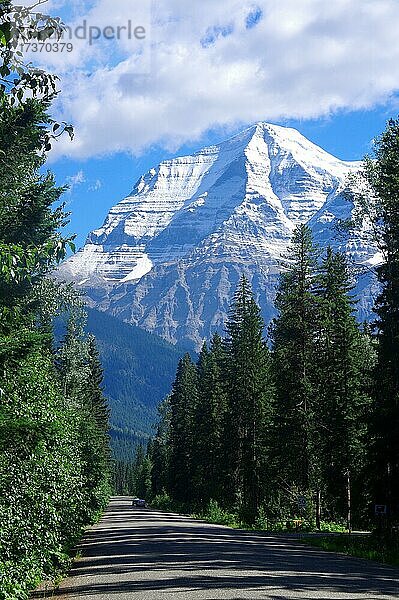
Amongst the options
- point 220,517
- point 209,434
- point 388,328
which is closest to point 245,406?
point 220,517

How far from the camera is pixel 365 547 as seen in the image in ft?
72.0

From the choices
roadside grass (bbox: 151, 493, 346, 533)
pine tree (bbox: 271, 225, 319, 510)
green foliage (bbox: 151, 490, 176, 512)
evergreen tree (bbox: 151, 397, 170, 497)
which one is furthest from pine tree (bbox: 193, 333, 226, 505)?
evergreen tree (bbox: 151, 397, 170, 497)

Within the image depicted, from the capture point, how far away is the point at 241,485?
52.3m

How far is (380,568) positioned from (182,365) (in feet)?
200

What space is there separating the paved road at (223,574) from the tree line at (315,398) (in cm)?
513

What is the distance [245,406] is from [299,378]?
1157 cm

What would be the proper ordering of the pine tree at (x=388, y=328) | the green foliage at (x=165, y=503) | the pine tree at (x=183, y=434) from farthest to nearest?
the green foliage at (x=165, y=503) < the pine tree at (x=183, y=434) < the pine tree at (x=388, y=328)

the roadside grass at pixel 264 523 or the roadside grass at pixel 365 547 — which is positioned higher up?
the roadside grass at pixel 365 547

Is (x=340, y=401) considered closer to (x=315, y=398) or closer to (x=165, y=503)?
(x=315, y=398)

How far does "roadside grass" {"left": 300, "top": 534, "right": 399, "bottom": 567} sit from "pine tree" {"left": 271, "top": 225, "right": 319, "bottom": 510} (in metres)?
8.52

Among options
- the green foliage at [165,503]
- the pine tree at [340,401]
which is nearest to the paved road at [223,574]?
the pine tree at [340,401]

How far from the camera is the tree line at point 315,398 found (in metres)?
25.7

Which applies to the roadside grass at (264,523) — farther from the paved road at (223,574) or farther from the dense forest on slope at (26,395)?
the dense forest on slope at (26,395)

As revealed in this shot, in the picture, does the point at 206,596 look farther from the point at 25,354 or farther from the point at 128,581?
the point at 25,354
